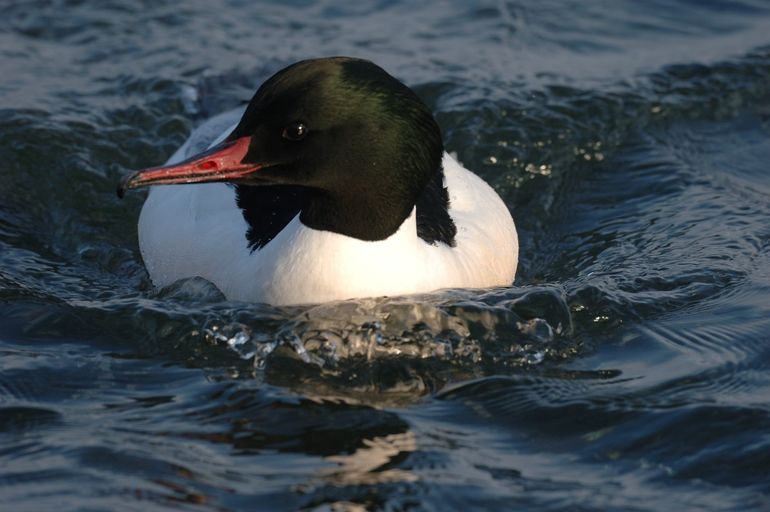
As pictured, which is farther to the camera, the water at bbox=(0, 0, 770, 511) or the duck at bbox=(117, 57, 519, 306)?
the duck at bbox=(117, 57, 519, 306)

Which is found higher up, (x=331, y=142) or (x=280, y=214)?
(x=331, y=142)

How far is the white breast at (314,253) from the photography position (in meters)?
5.16

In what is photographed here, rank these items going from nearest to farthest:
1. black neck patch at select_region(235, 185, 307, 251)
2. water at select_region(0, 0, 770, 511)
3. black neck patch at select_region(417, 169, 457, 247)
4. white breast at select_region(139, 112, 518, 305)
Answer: water at select_region(0, 0, 770, 511)
white breast at select_region(139, 112, 518, 305)
black neck patch at select_region(235, 185, 307, 251)
black neck patch at select_region(417, 169, 457, 247)

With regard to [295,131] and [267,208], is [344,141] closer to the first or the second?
[295,131]

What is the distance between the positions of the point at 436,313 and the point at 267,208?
89 centimetres

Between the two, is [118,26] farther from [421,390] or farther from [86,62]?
[421,390]

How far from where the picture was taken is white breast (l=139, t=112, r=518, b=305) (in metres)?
5.16

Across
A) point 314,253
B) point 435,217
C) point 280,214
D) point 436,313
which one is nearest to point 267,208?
point 280,214

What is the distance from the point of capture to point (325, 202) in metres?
5.09

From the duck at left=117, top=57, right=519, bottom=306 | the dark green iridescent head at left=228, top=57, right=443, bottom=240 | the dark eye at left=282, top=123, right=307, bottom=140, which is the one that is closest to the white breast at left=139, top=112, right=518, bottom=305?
the duck at left=117, top=57, right=519, bottom=306

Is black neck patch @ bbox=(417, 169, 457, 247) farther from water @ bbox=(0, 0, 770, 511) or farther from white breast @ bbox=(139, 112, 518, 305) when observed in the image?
water @ bbox=(0, 0, 770, 511)

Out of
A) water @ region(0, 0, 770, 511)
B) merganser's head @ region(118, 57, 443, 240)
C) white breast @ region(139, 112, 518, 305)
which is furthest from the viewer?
white breast @ region(139, 112, 518, 305)

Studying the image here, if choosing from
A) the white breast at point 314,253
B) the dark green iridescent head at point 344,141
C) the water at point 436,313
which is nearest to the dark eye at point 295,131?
the dark green iridescent head at point 344,141

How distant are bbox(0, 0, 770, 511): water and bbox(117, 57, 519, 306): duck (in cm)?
12
